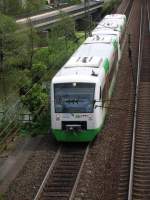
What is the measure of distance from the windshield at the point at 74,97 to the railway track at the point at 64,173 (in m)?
1.53

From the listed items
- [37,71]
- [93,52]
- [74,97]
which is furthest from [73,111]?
[37,71]

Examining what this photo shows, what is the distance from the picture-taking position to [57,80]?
21.0 meters

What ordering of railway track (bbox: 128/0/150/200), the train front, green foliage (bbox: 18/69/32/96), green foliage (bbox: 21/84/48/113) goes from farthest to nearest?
green foliage (bbox: 18/69/32/96), green foliage (bbox: 21/84/48/113), the train front, railway track (bbox: 128/0/150/200)

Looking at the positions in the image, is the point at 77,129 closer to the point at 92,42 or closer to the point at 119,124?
the point at 119,124

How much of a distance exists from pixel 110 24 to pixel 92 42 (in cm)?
1144

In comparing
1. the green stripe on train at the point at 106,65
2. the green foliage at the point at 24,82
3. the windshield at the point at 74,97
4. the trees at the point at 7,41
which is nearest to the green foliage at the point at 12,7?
the trees at the point at 7,41

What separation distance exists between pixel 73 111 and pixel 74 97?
57 cm

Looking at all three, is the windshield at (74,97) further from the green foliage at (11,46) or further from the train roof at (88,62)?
the green foliage at (11,46)

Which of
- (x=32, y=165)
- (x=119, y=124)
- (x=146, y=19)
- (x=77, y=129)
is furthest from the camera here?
(x=146, y=19)

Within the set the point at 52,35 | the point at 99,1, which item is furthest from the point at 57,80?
the point at 99,1

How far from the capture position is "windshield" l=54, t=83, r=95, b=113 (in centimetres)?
2055

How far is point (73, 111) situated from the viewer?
20.5m

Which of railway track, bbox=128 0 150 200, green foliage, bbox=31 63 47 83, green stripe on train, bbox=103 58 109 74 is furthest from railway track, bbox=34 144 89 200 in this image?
green foliage, bbox=31 63 47 83

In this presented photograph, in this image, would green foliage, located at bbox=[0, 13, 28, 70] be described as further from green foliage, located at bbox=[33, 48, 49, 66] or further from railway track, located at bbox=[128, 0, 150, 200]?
railway track, located at bbox=[128, 0, 150, 200]
